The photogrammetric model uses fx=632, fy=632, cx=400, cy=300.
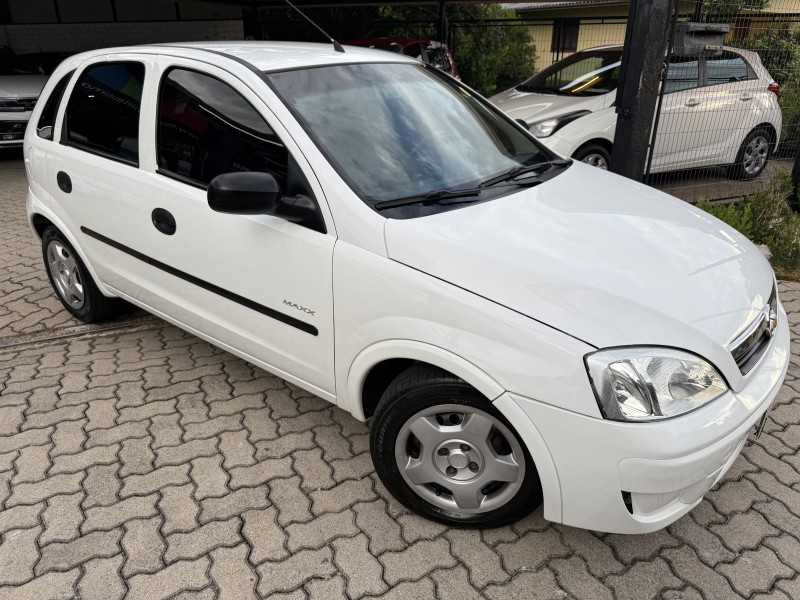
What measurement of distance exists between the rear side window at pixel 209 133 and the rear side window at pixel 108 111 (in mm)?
235

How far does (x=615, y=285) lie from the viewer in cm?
206

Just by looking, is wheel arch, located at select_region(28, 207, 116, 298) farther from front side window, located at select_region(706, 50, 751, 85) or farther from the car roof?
front side window, located at select_region(706, 50, 751, 85)

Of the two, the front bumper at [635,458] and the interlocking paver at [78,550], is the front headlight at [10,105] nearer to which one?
the interlocking paver at [78,550]

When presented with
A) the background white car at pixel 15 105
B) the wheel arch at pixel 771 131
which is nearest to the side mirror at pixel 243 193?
the wheel arch at pixel 771 131

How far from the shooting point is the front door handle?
9.51ft

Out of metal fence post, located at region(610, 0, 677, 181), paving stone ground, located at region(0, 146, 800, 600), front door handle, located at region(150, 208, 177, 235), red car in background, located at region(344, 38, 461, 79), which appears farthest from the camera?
red car in background, located at region(344, 38, 461, 79)

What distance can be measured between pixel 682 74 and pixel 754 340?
4.11 meters

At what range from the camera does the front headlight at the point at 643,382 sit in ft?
6.18

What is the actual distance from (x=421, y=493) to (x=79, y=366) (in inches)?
90.8

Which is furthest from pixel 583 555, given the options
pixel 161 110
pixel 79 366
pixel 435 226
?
pixel 79 366

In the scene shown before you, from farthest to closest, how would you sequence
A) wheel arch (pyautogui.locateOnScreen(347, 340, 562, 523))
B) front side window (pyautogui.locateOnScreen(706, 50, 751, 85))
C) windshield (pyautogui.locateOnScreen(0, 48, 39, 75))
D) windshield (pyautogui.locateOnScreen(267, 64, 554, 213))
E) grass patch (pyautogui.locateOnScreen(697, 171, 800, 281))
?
windshield (pyautogui.locateOnScreen(0, 48, 39, 75)), front side window (pyautogui.locateOnScreen(706, 50, 751, 85)), grass patch (pyautogui.locateOnScreen(697, 171, 800, 281)), windshield (pyautogui.locateOnScreen(267, 64, 554, 213)), wheel arch (pyautogui.locateOnScreen(347, 340, 562, 523))

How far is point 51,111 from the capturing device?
3660 mm

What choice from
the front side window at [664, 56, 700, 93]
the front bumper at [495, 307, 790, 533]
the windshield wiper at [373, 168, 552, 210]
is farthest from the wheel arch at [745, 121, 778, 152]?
the front bumper at [495, 307, 790, 533]

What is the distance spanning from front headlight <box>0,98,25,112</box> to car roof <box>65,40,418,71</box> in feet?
22.4
